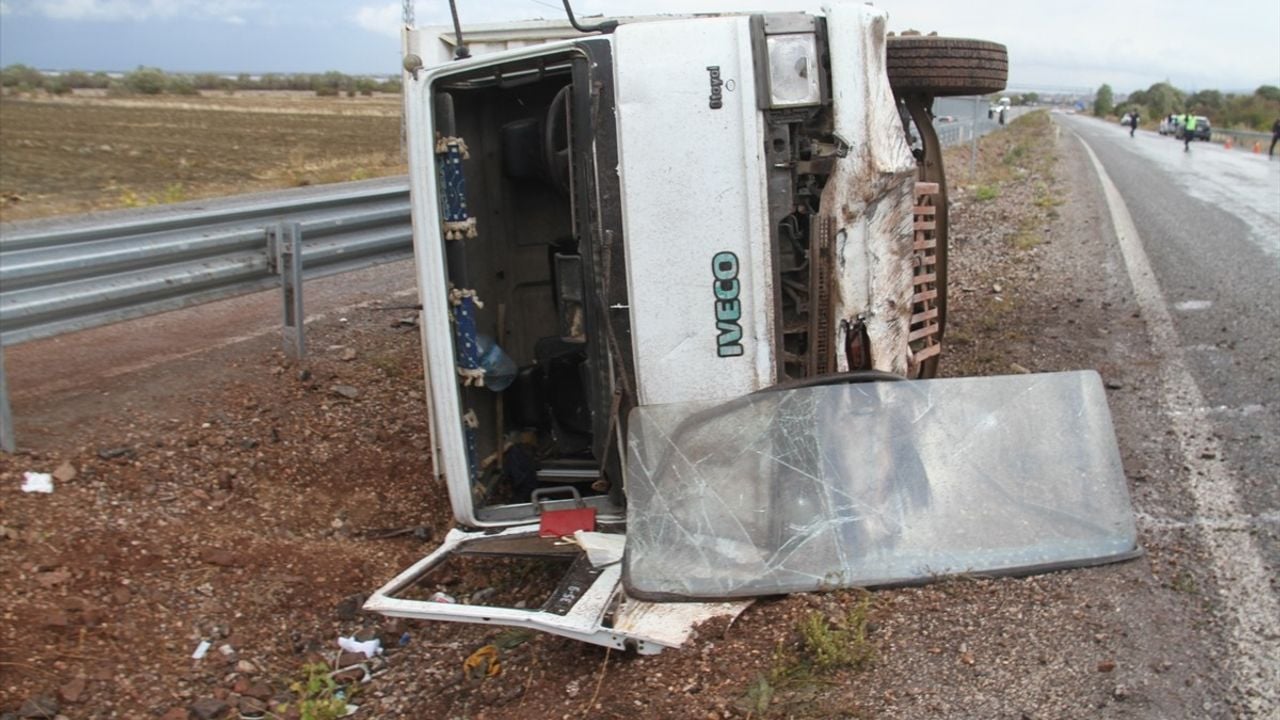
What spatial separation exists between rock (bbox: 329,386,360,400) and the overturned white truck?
130cm

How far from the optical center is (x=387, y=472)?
17.5ft

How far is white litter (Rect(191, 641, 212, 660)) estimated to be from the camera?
13.0 feet

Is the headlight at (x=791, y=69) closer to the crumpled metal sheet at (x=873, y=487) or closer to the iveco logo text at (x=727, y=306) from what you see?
the iveco logo text at (x=727, y=306)

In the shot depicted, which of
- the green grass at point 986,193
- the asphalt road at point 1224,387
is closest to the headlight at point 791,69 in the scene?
the asphalt road at point 1224,387

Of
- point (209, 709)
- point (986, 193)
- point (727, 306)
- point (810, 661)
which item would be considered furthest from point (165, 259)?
point (986, 193)

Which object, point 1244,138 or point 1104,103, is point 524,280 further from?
point 1104,103

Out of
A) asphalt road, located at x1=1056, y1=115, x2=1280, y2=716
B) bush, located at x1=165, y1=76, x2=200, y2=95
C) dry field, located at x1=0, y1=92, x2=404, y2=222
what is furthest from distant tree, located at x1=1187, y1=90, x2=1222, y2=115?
asphalt road, located at x1=1056, y1=115, x2=1280, y2=716

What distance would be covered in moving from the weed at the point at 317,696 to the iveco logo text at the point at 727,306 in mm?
1790

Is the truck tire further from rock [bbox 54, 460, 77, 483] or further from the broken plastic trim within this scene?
rock [bbox 54, 460, 77, 483]

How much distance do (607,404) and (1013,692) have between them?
1.84 metres

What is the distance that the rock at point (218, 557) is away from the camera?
4.39m

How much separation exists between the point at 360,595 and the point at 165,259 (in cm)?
203

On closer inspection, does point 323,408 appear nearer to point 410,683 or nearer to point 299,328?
point 299,328

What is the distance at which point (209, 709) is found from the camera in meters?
3.66
